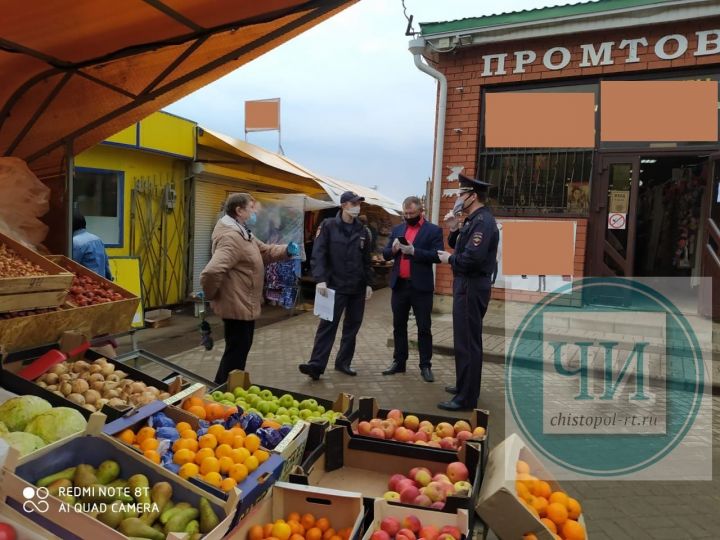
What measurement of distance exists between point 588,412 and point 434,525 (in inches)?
146

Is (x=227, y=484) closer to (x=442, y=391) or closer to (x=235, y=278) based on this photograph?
(x=235, y=278)

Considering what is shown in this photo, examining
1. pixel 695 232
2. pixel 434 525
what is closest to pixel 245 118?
pixel 695 232

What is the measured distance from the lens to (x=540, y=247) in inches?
322

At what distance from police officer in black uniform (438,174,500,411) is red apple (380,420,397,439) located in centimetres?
191

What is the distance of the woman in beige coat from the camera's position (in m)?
4.35

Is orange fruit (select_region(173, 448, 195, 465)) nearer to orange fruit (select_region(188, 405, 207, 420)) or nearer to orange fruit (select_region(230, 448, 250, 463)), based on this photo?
orange fruit (select_region(230, 448, 250, 463))

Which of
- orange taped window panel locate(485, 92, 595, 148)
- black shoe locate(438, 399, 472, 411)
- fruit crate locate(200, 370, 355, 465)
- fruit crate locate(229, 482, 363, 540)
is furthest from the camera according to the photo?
orange taped window panel locate(485, 92, 595, 148)

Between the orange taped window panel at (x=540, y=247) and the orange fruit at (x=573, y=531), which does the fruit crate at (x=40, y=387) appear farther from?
the orange taped window panel at (x=540, y=247)

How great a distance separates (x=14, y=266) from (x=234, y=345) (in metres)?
1.90

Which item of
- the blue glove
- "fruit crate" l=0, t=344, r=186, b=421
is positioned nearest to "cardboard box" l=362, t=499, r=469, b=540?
"fruit crate" l=0, t=344, r=186, b=421

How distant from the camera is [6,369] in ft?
9.48

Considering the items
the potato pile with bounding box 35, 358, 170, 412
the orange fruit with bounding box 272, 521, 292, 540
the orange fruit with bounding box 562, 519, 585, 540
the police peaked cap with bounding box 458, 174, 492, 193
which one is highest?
the police peaked cap with bounding box 458, 174, 492, 193

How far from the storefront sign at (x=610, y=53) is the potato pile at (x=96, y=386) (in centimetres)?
705

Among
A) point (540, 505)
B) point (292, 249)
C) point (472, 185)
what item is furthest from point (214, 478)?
point (472, 185)
